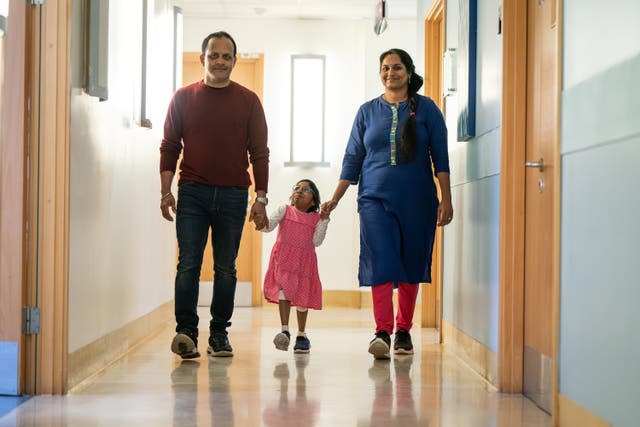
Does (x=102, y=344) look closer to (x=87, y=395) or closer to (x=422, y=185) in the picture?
(x=87, y=395)

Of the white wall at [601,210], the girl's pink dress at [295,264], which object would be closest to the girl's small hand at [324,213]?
the girl's pink dress at [295,264]

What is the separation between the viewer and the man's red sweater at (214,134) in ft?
14.2

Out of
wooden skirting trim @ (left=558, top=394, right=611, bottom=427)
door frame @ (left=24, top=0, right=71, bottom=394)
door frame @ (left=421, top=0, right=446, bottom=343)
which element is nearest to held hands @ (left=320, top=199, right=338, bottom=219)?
door frame @ (left=421, top=0, right=446, bottom=343)

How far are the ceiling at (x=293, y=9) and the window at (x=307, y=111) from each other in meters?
0.39

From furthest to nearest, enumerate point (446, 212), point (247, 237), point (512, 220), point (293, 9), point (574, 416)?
point (247, 237)
point (293, 9)
point (446, 212)
point (512, 220)
point (574, 416)

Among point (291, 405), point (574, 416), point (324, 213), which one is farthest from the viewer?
point (324, 213)

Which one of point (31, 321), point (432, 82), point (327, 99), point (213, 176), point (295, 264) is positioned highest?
point (327, 99)

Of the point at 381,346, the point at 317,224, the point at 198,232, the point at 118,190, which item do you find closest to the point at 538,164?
the point at 381,346

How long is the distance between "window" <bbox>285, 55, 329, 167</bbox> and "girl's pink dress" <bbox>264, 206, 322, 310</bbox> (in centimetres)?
322

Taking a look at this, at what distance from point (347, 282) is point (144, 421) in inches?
212

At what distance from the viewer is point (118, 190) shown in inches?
173

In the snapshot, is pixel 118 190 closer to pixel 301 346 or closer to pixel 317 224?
pixel 317 224

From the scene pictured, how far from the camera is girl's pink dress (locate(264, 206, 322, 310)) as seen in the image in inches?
190

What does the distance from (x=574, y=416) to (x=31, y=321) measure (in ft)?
5.91
